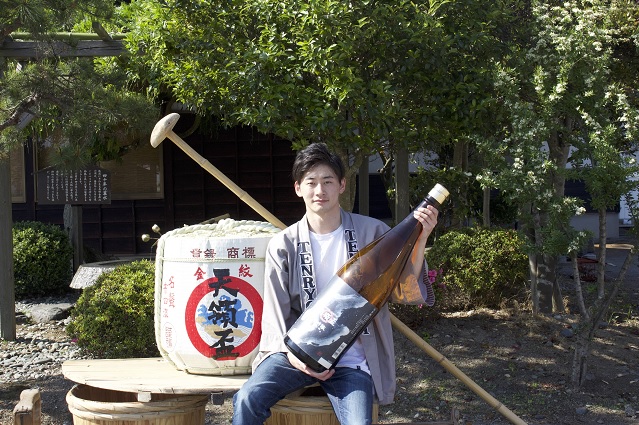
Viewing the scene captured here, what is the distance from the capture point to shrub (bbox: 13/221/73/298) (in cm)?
868

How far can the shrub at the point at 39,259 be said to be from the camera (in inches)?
342

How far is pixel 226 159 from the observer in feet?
37.4

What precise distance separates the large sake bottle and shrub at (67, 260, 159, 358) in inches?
117

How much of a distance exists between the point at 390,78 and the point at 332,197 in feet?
8.66

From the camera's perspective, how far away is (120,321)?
221 inches

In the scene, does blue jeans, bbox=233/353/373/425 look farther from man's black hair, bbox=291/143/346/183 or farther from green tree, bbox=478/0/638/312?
green tree, bbox=478/0/638/312

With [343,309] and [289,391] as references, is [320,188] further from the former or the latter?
[289,391]

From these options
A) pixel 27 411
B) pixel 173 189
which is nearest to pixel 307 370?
pixel 27 411

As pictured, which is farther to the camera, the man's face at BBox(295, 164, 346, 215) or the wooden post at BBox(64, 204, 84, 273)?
the wooden post at BBox(64, 204, 84, 273)

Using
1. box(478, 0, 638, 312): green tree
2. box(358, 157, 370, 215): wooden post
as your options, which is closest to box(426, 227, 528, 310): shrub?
box(478, 0, 638, 312): green tree

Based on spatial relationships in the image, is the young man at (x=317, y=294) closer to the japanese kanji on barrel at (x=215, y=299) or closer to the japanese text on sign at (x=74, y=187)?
the japanese kanji on barrel at (x=215, y=299)

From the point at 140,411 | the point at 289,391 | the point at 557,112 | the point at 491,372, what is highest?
the point at 557,112

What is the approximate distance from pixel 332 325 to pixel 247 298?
537 millimetres

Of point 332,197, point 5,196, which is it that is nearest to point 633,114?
point 332,197
